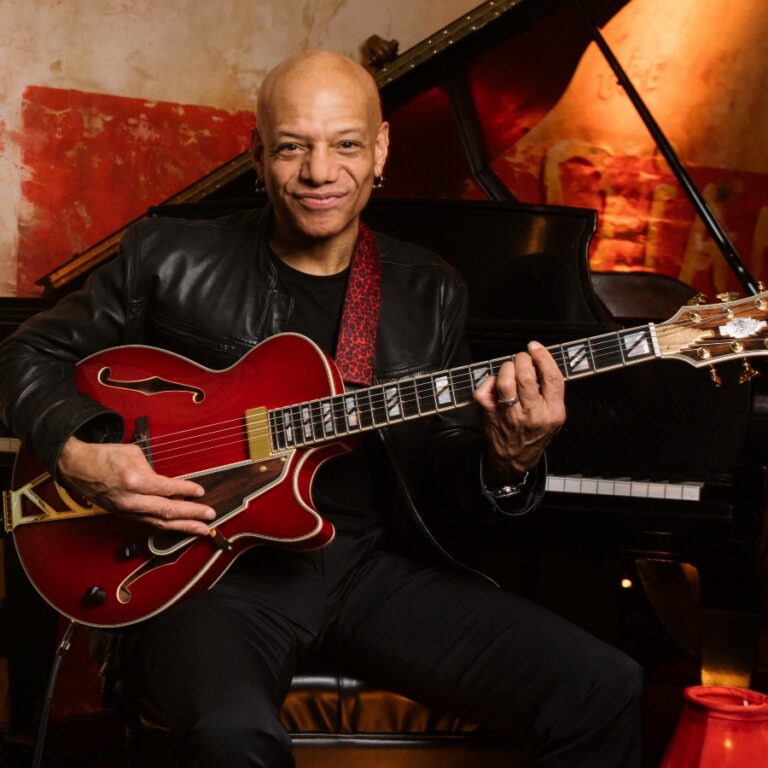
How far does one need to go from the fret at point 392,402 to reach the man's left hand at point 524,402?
0.52ft

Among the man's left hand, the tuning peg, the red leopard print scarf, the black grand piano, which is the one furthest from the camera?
the black grand piano

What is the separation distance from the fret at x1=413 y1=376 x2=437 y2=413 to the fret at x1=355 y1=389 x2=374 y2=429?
0.28ft

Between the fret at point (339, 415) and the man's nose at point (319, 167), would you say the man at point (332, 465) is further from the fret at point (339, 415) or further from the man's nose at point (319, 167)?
the fret at point (339, 415)

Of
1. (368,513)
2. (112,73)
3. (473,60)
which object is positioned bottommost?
(368,513)

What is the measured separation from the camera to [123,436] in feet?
6.54

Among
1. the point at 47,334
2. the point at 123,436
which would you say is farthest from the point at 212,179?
the point at 123,436

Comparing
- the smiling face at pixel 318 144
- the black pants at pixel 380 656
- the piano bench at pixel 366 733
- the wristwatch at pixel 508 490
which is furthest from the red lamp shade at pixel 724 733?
the smiling face at pixel 318 144

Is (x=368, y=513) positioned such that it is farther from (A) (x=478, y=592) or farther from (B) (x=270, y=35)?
(B) (x=270, y=35)

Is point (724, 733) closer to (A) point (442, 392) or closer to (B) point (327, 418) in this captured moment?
(A) point (442, 392)

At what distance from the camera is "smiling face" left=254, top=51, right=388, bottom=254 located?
6.86 ft

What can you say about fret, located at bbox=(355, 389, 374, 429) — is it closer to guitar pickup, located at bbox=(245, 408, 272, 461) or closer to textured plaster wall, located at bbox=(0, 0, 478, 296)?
guitar pickup, located at bbox=(245, 408, 272, 461)

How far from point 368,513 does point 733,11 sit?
4.44m

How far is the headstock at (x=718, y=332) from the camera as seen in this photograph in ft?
5.49

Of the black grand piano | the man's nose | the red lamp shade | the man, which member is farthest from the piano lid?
the red lamp shade
